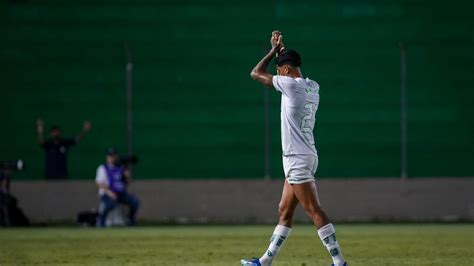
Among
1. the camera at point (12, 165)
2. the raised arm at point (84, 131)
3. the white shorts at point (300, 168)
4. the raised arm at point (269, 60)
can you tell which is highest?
the raised arm at point (269, 60)

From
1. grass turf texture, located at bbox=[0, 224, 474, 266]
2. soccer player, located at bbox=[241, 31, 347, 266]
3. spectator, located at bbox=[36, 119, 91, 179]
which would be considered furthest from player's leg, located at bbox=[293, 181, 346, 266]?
spectator, located at bbox=[36, 119, 91, 179]

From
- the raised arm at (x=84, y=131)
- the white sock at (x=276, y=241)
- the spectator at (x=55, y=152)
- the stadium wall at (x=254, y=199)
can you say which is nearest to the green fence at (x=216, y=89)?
the raised arm at (x=84, y=131)

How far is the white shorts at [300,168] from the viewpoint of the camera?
11.9 m

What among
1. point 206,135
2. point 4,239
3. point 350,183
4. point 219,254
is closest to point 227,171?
point 206,135

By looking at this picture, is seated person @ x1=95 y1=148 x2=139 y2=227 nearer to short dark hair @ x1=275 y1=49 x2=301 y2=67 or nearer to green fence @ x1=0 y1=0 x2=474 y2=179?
green fence @ x1=0 y1=0 x2=474 y2=179

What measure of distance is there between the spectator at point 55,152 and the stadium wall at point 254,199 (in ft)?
1.32

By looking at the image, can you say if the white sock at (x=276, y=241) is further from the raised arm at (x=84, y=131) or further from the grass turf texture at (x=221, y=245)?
the raised arm at (x=84, y=131)

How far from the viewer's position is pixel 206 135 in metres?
26.8

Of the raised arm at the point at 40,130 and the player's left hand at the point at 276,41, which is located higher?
the player's left hand at the point at 276,41

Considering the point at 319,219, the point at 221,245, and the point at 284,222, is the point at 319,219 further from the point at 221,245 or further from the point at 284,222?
the point at 221,245

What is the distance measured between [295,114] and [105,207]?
44.0ft

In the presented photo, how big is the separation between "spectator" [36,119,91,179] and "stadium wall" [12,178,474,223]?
0.40m

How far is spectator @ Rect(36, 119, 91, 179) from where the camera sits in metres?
26.3

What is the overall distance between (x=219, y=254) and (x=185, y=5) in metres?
12.1
